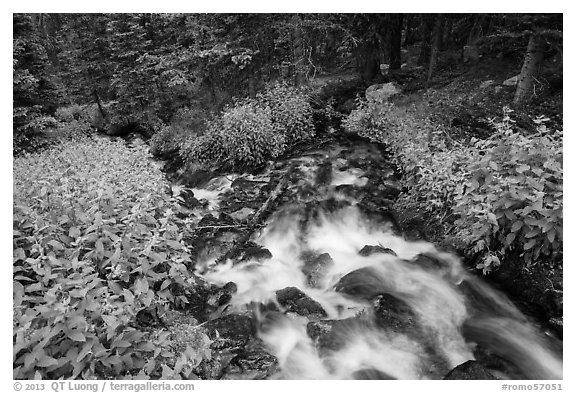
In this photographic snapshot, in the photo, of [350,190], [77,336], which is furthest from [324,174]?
[77,336]

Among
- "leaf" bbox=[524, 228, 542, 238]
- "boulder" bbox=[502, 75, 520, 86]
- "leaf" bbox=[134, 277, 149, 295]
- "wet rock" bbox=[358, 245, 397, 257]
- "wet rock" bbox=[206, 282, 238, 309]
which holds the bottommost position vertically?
"wet rock" bbox=[206, 282, 238, 309]

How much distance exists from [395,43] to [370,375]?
395 inches

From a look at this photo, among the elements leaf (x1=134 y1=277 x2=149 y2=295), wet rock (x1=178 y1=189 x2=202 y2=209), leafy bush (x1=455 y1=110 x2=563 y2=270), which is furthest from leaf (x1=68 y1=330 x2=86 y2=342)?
leafy bush (x1=455 y1=110 x2=563 y2=270)

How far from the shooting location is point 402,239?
19.7ft

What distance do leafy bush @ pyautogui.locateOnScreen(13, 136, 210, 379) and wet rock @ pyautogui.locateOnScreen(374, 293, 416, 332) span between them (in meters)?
2.30

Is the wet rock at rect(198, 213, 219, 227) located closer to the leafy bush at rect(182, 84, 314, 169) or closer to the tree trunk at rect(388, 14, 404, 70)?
the leafy bush at rect(182, 84, 314, 169)

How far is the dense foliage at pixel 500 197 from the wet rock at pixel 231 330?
310 cm

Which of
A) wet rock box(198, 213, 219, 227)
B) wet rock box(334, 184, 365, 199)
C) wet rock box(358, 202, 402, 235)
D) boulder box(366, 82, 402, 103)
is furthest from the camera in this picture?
boulder box(366, 82, 402, 103)

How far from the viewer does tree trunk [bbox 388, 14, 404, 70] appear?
10.6 m

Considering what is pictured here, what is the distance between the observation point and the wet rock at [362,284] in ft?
16.5

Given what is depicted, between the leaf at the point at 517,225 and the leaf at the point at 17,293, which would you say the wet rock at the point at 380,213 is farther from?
the leaf at the point at 17,293

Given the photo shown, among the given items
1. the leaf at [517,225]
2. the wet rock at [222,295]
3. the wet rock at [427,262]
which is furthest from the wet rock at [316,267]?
the leaf at [517,225]

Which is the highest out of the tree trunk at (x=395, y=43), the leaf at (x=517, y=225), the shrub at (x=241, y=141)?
the tree trunk at (x=395, y=43)
